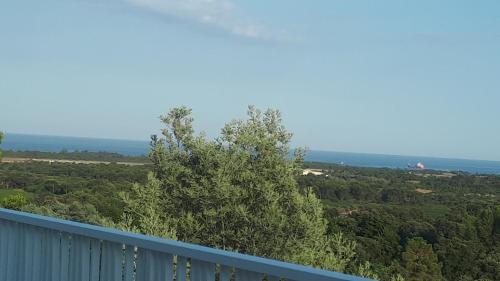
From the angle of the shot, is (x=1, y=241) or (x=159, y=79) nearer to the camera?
(x=1, y=241)

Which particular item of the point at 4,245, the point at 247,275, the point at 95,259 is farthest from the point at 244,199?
the point at 247,275

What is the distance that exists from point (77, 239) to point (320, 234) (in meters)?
16.0

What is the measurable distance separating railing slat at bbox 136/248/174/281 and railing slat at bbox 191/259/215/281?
20cm

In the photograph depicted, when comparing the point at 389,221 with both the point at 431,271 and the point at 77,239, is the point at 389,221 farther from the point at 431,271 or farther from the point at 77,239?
the point at 77,239

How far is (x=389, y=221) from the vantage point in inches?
2025

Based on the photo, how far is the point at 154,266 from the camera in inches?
142

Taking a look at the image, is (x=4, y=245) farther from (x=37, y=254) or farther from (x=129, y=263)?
(x=129, y=263)

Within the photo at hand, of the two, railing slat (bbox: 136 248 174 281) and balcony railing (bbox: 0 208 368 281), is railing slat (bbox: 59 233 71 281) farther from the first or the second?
railing slat (bbox: 136 248 174 281)

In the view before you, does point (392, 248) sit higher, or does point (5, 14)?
point (5, 14)

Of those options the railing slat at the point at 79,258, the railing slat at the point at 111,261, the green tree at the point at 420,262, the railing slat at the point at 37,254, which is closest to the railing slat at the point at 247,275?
the railing slat at the point at 111,261

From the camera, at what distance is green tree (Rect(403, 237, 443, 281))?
4303 cm

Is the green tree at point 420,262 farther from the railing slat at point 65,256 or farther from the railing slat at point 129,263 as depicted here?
the railing slat at point 129,263

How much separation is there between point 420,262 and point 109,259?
139 feet

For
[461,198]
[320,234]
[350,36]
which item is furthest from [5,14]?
[461,198]
